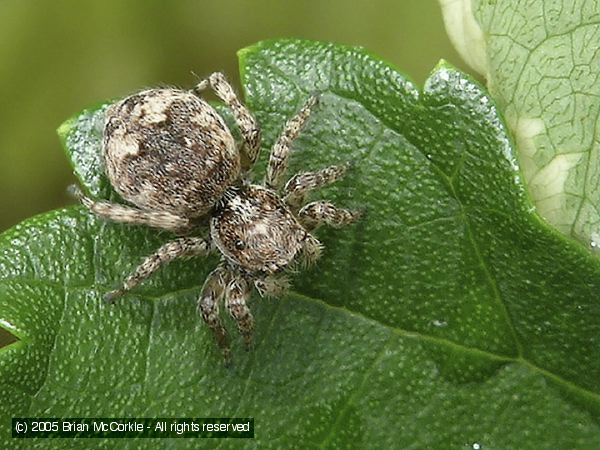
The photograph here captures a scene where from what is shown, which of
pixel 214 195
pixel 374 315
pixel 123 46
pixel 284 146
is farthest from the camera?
pixel 123 46

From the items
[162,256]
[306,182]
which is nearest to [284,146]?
[306,182]

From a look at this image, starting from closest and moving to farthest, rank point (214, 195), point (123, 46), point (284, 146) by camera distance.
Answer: point (284, 146)
point (214, 195)
point (123, 46)

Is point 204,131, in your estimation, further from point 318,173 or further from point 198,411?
point 198,411

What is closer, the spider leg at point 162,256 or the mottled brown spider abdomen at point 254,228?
the spider leg at point 162,256

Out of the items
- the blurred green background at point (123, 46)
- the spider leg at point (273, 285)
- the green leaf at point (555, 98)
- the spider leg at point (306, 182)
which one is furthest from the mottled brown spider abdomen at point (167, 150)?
the green leaf at point (555, 98)

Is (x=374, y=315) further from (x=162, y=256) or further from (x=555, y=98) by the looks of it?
(x=555, y=98)

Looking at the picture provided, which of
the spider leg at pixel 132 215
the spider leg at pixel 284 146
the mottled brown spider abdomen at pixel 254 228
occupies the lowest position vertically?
the spider leg at pixel 132 215

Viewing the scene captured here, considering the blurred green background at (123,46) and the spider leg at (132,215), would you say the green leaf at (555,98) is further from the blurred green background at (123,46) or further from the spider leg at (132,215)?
the spider leg at (132,215)
